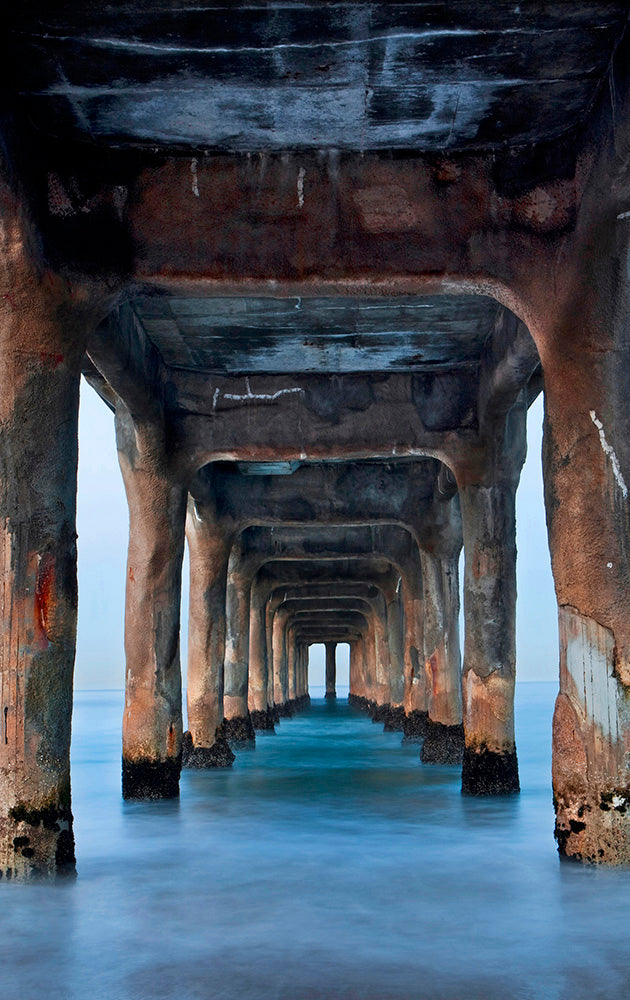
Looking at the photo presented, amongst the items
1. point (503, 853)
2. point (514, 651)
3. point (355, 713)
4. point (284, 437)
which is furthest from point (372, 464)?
point (355, 713)

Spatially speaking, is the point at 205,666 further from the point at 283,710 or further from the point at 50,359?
the point at 283,710

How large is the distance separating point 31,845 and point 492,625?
5564 mm

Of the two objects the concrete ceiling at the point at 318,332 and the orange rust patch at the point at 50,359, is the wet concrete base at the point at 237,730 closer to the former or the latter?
the concrete ceiling at the point at 318,332

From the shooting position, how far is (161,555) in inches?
411

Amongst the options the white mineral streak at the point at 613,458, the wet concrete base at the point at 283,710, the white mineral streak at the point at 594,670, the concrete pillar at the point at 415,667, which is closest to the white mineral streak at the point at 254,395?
the white mineral streak at the point at 613,458

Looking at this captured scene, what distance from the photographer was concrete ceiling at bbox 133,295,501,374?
9.45 meters

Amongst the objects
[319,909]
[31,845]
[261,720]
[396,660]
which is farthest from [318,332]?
[396,660]

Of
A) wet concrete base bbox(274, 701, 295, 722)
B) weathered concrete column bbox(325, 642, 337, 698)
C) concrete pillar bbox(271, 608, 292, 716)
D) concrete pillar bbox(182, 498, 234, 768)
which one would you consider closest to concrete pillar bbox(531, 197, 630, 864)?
concrete pillar bbox(182, 498, 234, 768)

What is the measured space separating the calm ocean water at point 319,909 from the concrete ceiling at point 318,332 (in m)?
4.47

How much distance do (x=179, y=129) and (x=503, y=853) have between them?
208 inches

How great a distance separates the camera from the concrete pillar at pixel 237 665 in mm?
17234

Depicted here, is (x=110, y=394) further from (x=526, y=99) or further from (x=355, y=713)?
(x=355, y=713)

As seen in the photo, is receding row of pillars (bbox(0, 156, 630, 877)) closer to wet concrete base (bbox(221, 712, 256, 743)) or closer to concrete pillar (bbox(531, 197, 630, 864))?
concrete pillar (bbox(531, 197, 630, 864))

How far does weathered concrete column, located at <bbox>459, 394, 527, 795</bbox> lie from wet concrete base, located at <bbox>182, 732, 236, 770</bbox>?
4399 millimetres
